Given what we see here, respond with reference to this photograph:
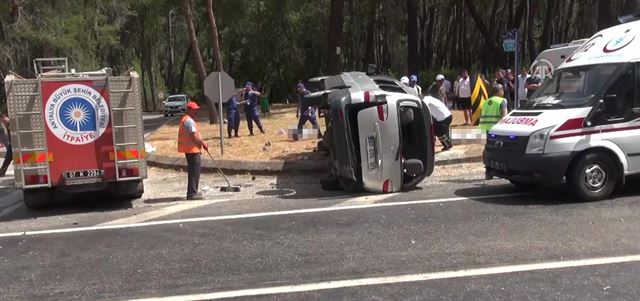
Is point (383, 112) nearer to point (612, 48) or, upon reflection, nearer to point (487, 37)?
point (612, 48)

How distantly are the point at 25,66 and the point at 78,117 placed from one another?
28615mm

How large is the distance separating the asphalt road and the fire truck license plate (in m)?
0.58

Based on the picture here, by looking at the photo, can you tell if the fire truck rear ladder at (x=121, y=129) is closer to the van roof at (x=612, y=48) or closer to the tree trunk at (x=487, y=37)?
the van roof at (x=612, y=48)

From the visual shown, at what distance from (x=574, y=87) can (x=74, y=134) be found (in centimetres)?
768

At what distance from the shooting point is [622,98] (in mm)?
8828

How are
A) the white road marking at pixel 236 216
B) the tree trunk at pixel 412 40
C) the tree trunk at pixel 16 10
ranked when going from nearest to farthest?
the white road marking at pixel 236 216 < the tree trunk at pixel 16 10 < the tree trunk at pixel 412 40

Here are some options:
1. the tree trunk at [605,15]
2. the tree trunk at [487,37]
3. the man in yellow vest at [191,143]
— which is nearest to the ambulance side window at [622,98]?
the man in yellow vest at [191,143]

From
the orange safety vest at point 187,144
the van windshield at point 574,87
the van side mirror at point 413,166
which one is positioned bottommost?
the van side mirror at point 413,166

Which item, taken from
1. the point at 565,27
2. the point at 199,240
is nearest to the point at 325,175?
the point at 199,240

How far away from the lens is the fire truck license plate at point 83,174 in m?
10.1

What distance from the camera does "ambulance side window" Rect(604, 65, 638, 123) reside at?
344 inches

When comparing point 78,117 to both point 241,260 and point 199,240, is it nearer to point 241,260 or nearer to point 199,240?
point 199,240

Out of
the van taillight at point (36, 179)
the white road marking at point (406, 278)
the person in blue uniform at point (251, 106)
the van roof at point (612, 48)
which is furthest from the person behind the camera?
the person in blue uniform at point (251, 106)

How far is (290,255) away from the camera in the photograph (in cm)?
662
